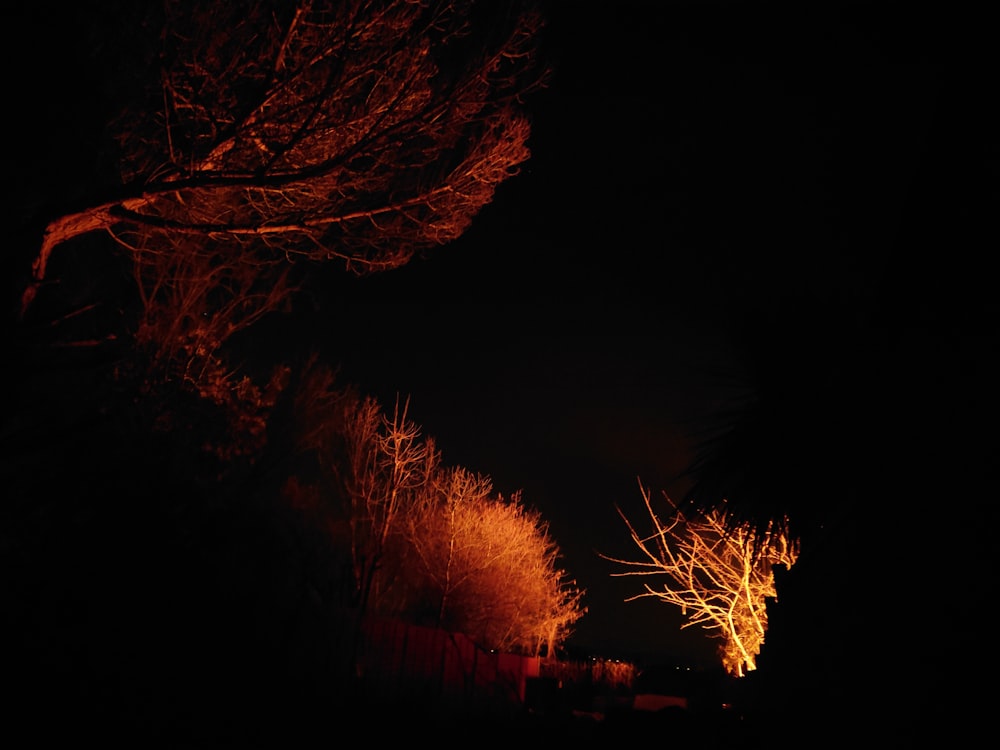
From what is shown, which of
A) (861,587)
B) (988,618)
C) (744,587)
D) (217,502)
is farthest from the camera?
(217,502)

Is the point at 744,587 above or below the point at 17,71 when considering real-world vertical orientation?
below

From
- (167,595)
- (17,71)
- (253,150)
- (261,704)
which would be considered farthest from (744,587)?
(17,71)

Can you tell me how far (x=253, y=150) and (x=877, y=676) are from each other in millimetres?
6286

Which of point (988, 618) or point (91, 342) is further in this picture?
point (91, 342)

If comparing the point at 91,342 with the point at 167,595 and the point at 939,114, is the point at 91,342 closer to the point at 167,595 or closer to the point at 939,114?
the point at 167,595

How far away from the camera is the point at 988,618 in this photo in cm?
308

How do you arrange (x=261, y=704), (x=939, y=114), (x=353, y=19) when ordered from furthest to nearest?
1. (x=261, y=704)
2. (x=353, y=19)
3. (x=939, y=114)

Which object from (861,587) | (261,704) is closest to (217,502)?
(261,704)

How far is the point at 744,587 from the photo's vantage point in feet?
31.7

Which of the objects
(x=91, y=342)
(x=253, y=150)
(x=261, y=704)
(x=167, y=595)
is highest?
(x=253, y=150)

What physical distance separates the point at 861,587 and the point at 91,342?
6.80 m

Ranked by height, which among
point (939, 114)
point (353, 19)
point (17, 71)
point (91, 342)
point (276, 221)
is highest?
point (353, 19)

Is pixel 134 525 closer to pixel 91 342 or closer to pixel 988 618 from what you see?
pixel 91 342

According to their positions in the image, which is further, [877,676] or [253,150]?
[253,150]
